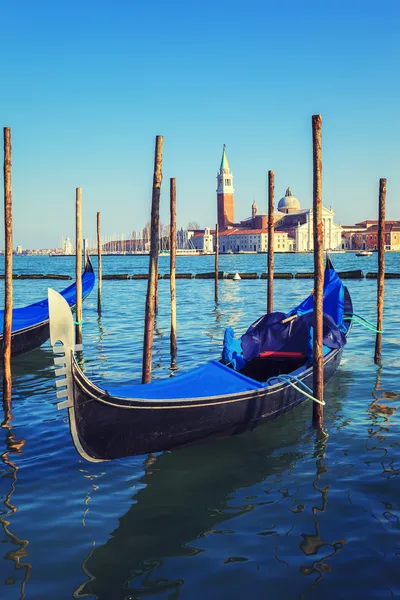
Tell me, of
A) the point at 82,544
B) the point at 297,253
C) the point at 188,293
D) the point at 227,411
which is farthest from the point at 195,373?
the point at 297,253

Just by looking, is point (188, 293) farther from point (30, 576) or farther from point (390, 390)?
point (30, 576)

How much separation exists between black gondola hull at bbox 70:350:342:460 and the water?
227 millimetres

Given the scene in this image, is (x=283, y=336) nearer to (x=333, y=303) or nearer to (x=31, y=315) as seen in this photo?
(x=333, y=303)

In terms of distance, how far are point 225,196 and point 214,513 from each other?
11731 cm

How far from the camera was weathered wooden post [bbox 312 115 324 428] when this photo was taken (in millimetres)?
6121

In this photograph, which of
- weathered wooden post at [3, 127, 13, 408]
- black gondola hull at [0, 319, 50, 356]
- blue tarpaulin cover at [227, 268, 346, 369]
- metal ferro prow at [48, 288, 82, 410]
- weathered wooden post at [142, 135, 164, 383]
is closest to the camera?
metal ferro prow at [48, 288, 82, 410]

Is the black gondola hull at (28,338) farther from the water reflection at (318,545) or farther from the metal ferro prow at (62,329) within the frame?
the water reflection at (318,545)

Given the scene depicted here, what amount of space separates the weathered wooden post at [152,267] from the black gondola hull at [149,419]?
149cm

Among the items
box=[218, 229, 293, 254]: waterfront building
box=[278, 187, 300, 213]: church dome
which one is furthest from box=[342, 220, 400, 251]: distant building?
box=[218, 229, 293, 254]: waterfront building

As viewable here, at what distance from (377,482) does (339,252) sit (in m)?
105

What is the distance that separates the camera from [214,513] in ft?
14.5

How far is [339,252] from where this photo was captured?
107m

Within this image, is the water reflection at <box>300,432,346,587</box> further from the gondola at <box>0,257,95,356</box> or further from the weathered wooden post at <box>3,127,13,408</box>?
the gondola at <box>0,257,95,356</box>

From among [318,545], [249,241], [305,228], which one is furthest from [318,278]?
[249,241]
